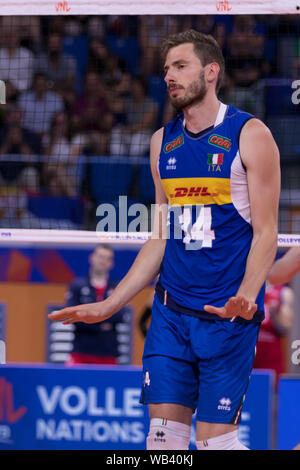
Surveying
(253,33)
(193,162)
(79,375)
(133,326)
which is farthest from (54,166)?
(193,162)

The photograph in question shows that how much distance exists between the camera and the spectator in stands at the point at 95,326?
8359 millimetres

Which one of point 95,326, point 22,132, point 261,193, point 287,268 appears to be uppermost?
point 22,132

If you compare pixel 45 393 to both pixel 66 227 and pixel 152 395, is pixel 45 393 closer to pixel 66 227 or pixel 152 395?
pixel 66 227

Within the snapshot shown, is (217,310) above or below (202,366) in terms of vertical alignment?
above

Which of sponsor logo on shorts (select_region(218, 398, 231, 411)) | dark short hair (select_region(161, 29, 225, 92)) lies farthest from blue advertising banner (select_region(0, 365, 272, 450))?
dark short hair (select_region(161, 29, 225, 92))

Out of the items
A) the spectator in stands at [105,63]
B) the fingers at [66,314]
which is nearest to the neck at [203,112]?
the fingers at [66,314]

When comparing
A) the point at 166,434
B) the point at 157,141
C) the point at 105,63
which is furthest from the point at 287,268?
the point at 105,63

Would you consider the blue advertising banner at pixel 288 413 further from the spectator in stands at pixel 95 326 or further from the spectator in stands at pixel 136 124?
the spectator in stands at pixel 136 124

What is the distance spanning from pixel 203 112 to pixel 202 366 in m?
1.36

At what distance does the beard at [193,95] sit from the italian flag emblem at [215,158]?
1.00 feet

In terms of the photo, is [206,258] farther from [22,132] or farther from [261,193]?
[22,132]

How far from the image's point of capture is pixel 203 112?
4344 millimetres

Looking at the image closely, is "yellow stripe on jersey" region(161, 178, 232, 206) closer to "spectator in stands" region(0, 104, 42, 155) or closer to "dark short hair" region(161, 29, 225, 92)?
"dark short hair" region(161, 29, 225, 92)

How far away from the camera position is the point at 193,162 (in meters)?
4.30
